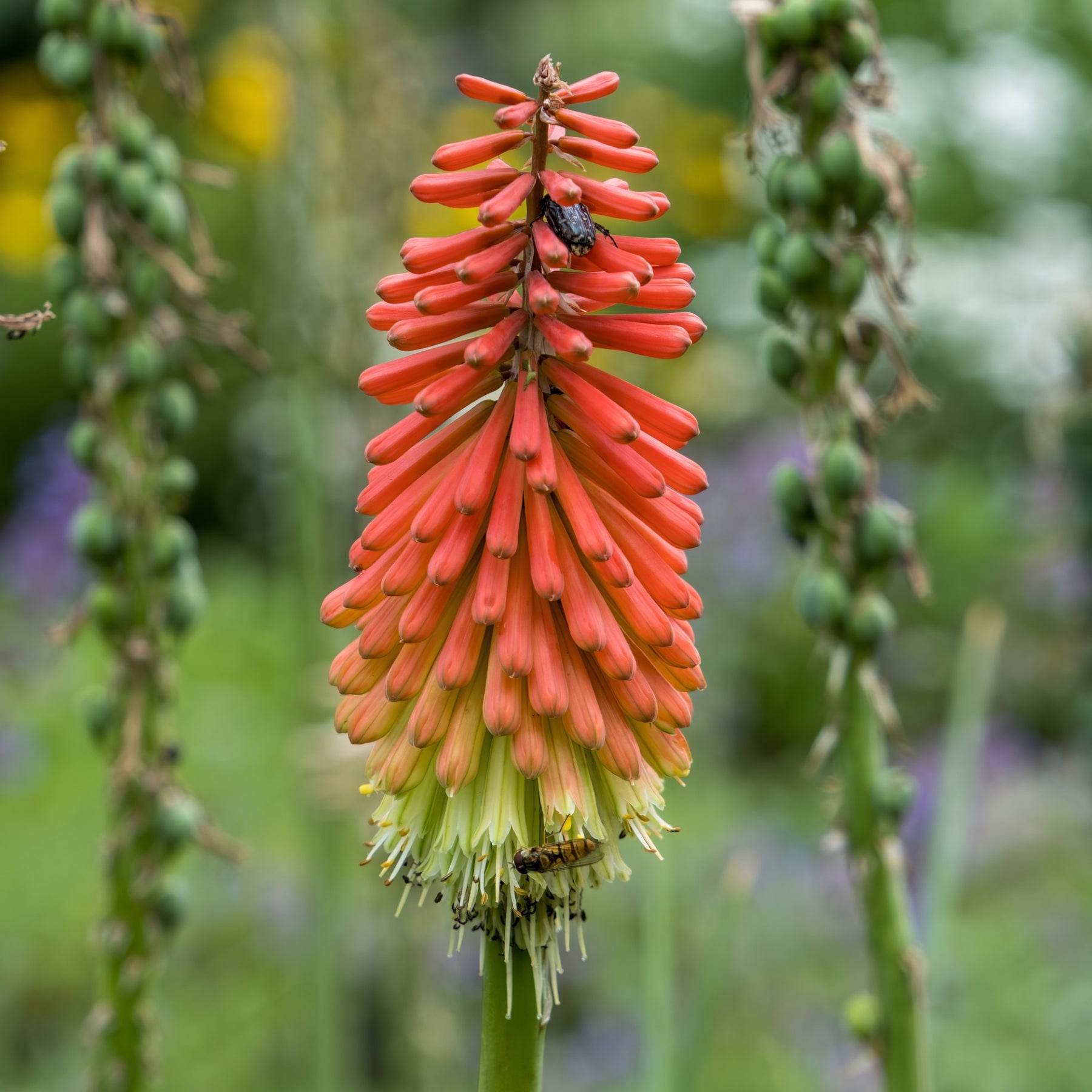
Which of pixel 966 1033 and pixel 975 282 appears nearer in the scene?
pixel 966 1033

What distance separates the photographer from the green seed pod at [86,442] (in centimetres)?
264

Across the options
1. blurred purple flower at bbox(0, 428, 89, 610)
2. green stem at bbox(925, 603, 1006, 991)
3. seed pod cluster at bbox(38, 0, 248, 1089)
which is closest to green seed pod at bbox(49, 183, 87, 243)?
seed pod cluster at bbox(38, 0, 248, 1089)

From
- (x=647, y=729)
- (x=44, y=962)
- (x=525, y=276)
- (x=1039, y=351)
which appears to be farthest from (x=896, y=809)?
(x=44, y=962)

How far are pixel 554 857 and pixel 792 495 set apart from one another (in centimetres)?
109

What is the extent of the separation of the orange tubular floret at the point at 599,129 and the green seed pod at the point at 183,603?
136cm

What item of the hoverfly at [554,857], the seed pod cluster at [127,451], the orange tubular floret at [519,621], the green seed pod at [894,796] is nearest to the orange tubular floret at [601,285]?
the orange tubular floret at [519,621]

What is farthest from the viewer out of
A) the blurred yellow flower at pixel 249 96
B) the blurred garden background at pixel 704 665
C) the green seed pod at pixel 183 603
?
the blurred yellow flower at pixel 249 96

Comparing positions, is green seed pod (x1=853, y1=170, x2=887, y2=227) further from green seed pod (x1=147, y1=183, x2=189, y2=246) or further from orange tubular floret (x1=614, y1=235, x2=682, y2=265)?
green seed pod (x1=147, y1=183, x2=189, y2=246)

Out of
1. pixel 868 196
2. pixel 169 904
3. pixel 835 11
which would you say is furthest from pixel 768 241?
pixel 169 904

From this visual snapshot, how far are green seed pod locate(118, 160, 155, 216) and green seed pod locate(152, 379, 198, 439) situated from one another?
379 mm

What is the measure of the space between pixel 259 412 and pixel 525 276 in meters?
9.88

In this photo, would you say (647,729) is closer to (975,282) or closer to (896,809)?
(896,809)

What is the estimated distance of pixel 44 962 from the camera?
257 inches

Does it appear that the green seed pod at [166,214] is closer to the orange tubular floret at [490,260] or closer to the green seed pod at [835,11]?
the orange tubular floret at [490,260]
